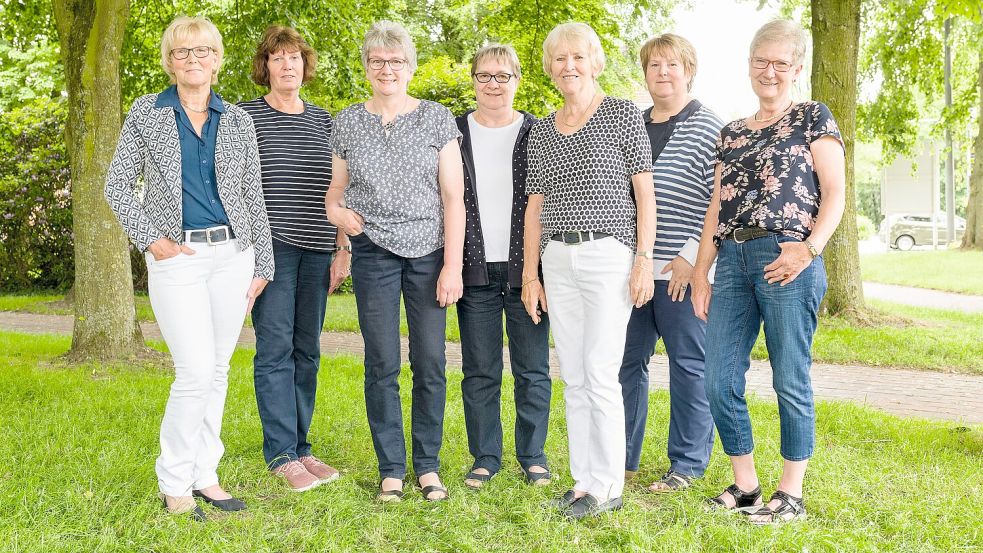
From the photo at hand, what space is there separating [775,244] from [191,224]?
265 centimetres

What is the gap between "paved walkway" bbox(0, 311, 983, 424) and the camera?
21.9ft

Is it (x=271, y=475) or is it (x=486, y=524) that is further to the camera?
(x=271, y=475)

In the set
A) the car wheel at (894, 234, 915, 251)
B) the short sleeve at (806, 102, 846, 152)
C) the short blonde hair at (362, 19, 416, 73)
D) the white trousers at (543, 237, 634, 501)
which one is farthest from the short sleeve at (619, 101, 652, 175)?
the car wheel at (894, 234, 915, 251)

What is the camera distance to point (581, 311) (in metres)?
3.98

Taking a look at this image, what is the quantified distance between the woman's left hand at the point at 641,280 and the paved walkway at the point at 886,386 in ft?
11.6

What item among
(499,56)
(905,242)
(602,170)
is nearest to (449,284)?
(602,170)

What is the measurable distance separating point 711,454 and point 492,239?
1886 mm

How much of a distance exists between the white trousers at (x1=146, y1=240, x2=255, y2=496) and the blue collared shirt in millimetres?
127

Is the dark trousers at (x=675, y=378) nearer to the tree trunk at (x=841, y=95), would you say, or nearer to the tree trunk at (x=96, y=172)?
the tree trunk at (x=96, y=172)

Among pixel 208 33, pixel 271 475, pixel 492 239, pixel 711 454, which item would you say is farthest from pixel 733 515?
pixel 208 33

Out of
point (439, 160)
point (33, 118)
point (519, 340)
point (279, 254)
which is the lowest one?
point (519, 340)

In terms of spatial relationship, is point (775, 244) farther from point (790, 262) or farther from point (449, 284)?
point (449, 284)

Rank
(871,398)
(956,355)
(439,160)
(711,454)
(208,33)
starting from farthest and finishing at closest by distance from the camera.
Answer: (956,355), (871,398), (711,454), (439,160), (208,33)

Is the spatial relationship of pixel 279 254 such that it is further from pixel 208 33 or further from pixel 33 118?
pixel 33 118
